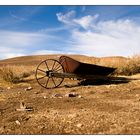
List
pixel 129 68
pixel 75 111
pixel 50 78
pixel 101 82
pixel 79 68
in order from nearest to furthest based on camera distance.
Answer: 1. pixel 75 111
2. pixel 79 68
3. pixel 101 82
4. pixel 50 78
5. pixel 129 68

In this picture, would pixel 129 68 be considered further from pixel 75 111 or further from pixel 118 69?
pixel 75 111

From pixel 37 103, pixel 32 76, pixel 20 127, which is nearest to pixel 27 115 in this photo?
A: pixel 20 127

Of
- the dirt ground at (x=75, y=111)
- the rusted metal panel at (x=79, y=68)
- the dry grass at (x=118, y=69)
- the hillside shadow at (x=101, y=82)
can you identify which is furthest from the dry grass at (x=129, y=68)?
the dirt ground at (x=75, y=111)

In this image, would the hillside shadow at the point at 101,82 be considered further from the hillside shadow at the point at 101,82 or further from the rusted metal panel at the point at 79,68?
the rusted metal panel at the point at 79,68

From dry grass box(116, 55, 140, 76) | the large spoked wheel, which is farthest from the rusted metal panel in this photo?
dry grass box(116, 55, 140, 76)

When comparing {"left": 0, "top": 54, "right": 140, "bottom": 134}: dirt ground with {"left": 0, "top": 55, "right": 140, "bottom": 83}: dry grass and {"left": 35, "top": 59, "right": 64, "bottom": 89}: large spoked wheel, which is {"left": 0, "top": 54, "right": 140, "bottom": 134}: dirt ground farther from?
{"left": 0, "top": 55, "right": 140, "bottom": 83}: dry grass

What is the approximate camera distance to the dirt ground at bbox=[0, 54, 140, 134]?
6352 mm

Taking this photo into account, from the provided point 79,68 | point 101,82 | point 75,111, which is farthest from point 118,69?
point 75,111

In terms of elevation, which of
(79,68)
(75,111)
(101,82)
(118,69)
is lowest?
(75,111)

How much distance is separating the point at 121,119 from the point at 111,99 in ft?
7.46

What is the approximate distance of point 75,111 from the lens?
771 centimetres
